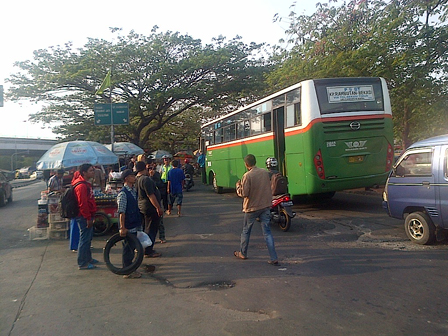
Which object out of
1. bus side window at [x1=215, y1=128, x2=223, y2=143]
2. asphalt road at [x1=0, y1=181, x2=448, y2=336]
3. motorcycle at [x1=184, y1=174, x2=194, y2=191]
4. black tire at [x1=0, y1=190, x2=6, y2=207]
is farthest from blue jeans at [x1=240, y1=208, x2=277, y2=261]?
black tire at [x1=0, y1=190, x2=6, y2=207]

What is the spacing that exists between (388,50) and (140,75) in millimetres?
15558

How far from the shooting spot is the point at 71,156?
10.2 meters

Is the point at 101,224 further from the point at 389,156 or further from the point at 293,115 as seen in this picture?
the point at 389,156

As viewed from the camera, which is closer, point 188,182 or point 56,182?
point 56,182

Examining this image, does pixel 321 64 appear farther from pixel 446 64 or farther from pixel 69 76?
pixel 69 76

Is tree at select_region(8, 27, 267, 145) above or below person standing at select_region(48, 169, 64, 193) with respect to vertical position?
above

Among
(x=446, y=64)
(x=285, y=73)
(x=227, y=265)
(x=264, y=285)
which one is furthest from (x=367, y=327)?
(x=285, y=73)

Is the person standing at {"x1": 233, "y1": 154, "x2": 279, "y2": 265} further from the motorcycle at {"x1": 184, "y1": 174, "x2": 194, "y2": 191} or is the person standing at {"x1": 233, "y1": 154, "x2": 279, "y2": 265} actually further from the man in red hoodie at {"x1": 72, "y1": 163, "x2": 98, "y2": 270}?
the motorcycle at {"x1": 184, "y1": 174, "x2": 194, "y2": 191}

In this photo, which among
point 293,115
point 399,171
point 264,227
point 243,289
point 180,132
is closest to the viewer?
point 243,289

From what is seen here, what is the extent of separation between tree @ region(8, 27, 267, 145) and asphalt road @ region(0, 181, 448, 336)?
1732 centimetres

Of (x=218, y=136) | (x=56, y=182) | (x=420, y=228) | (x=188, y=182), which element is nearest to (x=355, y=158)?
(x=420, y=228)

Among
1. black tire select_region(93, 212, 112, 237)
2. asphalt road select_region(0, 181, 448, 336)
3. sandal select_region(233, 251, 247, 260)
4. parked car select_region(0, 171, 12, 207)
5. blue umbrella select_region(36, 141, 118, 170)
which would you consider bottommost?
asphalt road select_region(0, 181, 448, 336)

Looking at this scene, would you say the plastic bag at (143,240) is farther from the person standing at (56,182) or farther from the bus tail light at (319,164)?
the bus tail light at (319,164)

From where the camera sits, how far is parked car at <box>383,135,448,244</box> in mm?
6598
